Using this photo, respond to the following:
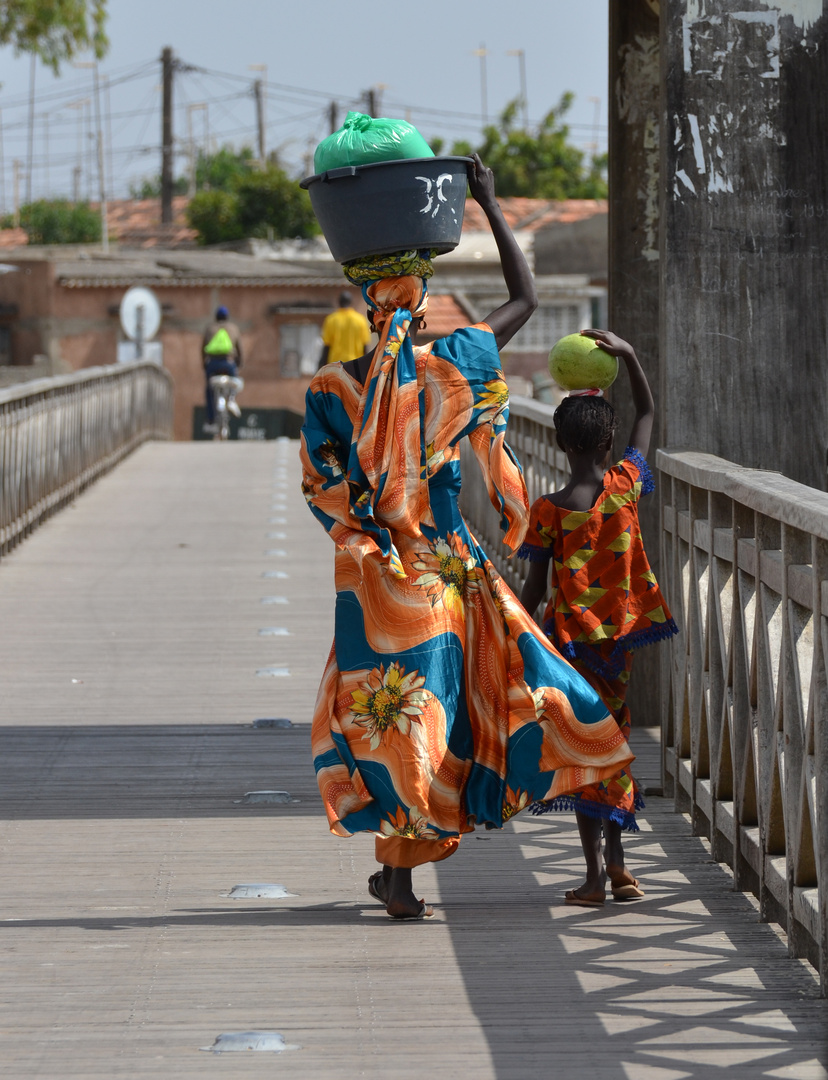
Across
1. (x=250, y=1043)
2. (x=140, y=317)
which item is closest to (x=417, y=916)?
(x=250, y=1043)

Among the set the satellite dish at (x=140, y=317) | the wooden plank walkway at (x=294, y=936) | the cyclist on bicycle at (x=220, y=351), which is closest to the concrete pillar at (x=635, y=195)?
the wooden plank walkway at (x=294, y=936)

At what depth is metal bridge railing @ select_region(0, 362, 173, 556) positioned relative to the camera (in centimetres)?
1116

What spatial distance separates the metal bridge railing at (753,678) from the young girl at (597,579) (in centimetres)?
25

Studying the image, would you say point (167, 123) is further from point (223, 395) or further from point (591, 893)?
point (591, 893)

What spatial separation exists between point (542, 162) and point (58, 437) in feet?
176

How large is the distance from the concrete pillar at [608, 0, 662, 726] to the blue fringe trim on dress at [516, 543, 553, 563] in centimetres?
213

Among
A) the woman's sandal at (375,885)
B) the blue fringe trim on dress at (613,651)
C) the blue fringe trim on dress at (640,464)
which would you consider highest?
the blue fringe trim on dress at (640,464)

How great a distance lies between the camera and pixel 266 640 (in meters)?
8.19

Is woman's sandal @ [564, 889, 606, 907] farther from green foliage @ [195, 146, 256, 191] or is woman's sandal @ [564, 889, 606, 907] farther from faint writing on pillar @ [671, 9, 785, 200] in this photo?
Answer: green foliage @ [195, 146, 256, 191]

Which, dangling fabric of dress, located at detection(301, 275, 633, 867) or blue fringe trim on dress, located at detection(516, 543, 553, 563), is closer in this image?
dangling fabric of dress, located at detection(301, 275, 633, 867)

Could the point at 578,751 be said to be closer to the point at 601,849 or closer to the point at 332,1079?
the point at 601,849

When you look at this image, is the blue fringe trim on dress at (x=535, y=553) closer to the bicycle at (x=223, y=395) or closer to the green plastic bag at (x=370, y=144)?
the green plastic bag at (x=370, y=144)

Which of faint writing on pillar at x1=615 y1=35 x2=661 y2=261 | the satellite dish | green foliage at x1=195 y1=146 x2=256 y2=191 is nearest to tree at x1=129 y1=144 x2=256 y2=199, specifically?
green foliage at x1=195 y1=146 x2=256 y2=191

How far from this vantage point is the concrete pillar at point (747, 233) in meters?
5.08
